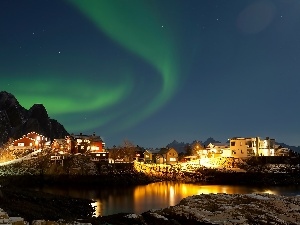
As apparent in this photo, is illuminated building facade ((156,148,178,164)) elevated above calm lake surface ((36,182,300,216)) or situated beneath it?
elevated above

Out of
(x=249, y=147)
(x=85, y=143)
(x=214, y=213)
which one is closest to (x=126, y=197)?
(x=214, y=213)

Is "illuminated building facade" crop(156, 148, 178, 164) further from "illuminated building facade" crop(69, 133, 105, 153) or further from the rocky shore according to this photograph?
"illuminated building facade" crop(69, 133, 105, 153)

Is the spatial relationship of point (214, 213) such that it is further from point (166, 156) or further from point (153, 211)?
point (166, 156)

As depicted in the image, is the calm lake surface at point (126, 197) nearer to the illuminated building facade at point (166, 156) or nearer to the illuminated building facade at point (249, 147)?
the illuminated building facade at point (249, 147)

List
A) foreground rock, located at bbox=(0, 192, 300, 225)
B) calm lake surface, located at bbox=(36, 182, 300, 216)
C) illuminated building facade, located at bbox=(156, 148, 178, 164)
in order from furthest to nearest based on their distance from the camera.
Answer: illuminated building facade, located at bbox=(156, 148, 178, 164) → calm lake surface, located at bbox=(36, 182, 300, 216) → foreground rock, located at bbox=(0, 192, 300, 225)

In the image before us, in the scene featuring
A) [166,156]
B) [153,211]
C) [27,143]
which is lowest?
[153,211]

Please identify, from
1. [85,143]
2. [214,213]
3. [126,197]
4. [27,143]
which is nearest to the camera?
[214,213]

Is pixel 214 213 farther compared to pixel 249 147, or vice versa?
pixel 249 147

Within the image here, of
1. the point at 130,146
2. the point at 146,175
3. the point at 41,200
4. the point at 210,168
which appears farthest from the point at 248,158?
the point at 41,200

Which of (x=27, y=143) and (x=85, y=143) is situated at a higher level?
(x=27, y=143)

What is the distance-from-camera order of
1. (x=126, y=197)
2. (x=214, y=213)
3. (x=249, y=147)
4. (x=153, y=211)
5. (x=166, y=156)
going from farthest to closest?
1. (x=166, y=156)
2. (x=249, y=147)
3. (x=126, y=197)
4. (x=153, y=211)
5. (x=214, y=213)

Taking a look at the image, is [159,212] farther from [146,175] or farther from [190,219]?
Result: [146,175]

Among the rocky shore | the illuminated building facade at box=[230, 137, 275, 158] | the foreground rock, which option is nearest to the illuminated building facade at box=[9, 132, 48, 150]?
the rocky shore

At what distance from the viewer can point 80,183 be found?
Answer: 308 feet
